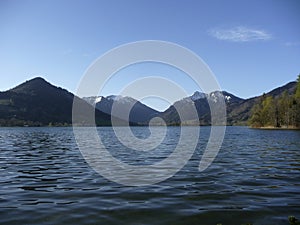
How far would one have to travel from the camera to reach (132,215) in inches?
489

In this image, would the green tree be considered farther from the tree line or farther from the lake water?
the lake water

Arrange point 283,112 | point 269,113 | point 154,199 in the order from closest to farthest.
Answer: point 154,199, point 283,112, point 269,113

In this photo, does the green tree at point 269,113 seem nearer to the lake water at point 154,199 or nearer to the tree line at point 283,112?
the tree line at point 283,112

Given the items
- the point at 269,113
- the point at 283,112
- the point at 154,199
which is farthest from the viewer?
the point at 269,113

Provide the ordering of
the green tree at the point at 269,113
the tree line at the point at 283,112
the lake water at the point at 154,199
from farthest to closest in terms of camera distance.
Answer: the green tree at the point at 269,113, the tree line at the point at 283,112, the lake water at the point at 154,199

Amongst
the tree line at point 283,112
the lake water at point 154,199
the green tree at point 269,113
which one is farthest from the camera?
the green tree at point 269,113

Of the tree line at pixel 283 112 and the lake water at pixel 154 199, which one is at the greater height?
the tree line at pixel 283 112

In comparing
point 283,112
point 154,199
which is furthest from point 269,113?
point 154,199

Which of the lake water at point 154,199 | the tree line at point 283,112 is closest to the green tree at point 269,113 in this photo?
the tree line at point 283,112

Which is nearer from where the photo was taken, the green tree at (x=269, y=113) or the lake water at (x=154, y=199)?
the lake water at (x=154, y=199)

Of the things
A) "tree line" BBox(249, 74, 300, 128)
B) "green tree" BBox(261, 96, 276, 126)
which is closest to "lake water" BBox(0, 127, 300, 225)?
"tree line" BBox(249, 74, 300, 128)

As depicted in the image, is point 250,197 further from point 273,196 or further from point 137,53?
point 137,53

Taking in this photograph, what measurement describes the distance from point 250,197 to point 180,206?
428cm

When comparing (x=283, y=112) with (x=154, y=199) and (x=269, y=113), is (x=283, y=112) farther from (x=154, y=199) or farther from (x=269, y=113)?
(x=154, y=199)
